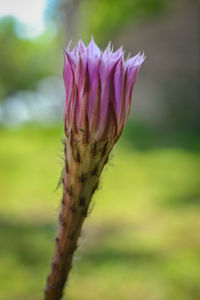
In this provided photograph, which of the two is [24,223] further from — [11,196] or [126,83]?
[126,83]

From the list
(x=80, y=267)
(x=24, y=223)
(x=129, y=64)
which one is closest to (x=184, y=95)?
(x=24, y=223)

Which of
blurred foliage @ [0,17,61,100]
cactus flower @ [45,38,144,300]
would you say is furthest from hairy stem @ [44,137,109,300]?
blurred foliage @ [0,17,61,100]

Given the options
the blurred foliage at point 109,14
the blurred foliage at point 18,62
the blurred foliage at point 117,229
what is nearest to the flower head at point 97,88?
the blurred foliage at point 117,229

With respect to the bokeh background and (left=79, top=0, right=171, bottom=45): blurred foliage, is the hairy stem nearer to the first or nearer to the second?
the bokeh background

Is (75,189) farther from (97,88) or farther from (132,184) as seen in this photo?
(132,184)

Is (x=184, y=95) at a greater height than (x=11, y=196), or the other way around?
(x=184, y=95)

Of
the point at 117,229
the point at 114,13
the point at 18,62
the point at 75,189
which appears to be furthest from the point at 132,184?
the point at 18,62

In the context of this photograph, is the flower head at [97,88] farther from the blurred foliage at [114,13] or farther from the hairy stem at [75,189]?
the blurred foliage at [114,13]
